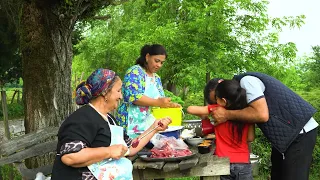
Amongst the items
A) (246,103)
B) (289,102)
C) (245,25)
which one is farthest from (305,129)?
(245,25)

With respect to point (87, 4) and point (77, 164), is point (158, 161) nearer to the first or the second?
point (77, 164)

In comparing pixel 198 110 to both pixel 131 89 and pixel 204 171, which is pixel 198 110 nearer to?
pixel 204 171

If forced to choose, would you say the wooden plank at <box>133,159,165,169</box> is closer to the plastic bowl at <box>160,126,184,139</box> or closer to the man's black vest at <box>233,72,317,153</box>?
the plastic bowl at <box>160,126,184,139</box>

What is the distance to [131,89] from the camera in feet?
11.2

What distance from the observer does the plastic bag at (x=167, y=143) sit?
3.03m

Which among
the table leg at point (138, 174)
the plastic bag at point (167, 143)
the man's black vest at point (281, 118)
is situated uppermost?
the man's black vest at point (281, 118)

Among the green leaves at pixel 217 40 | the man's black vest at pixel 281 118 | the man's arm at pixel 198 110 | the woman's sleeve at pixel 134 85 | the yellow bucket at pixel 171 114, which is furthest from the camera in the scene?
the green leaves at pixel 217 40

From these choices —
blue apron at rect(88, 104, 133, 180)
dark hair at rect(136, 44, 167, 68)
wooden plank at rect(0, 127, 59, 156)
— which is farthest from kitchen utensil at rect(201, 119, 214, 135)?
wooden plank at rect(0, 127, 59, 156)

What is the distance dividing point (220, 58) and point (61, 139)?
7845 millimetres

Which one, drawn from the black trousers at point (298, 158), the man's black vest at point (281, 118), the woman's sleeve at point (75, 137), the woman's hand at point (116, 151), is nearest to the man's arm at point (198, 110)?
the man's black vest at point (281, 118)

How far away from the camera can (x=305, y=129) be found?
3055 millimetres

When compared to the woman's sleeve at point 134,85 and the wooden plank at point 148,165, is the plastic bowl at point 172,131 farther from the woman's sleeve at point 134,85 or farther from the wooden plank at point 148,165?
the wooden plank at point 148,165

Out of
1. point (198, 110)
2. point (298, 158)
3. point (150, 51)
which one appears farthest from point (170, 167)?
point (150, 51)

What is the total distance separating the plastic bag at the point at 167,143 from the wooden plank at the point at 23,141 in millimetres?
1096
